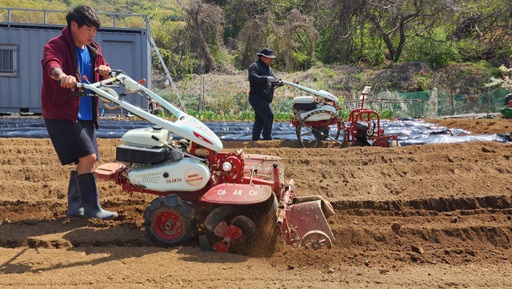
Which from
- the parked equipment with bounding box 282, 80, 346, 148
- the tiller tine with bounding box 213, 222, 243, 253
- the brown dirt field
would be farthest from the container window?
the tiller tine with bounding box 213, 222, 243, 253

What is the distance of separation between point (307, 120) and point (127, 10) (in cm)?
5932

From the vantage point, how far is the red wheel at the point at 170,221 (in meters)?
4.11

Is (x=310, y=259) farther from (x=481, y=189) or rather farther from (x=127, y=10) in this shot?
(x=127, y=10)

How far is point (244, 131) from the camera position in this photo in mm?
11141

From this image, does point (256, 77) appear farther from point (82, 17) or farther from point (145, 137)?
point (145, 137)

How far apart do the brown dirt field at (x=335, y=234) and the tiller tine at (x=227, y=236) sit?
0.36 ft

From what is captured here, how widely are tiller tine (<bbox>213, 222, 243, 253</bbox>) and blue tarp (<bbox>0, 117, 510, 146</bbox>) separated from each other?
6.19m

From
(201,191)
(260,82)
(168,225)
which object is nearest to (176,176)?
(201,191)

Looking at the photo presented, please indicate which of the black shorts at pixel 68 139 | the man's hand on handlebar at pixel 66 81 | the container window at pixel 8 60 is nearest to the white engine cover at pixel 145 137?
the black shorts at pixel 68 139

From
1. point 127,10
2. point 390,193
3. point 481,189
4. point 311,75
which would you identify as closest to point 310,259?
point 390,193

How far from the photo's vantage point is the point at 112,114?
50.6 ft

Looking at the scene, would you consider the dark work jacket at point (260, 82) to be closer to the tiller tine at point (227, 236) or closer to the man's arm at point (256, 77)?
the man's arm at point (256, 77)

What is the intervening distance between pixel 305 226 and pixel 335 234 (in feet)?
1.72

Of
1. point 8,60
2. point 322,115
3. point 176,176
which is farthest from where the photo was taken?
point 8,60
